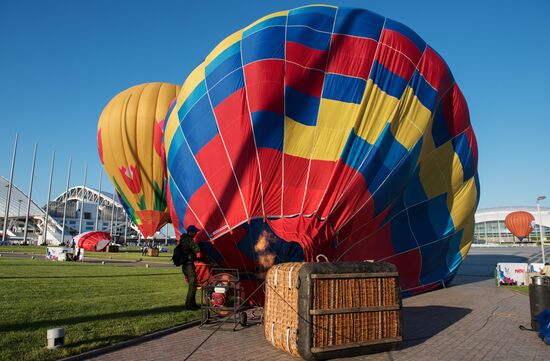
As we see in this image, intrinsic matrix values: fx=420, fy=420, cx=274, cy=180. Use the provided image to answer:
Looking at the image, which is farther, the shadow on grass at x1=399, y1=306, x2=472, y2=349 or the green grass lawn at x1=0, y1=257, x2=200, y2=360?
the shadow on grass at x1=399, y1=306, x2=472, y2=349

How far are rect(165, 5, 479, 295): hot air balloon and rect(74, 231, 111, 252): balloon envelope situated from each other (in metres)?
41.8

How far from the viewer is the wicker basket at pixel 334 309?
5.40m

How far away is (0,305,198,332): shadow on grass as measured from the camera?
698 centimetres

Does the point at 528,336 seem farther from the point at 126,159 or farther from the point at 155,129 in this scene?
the point at 126,159

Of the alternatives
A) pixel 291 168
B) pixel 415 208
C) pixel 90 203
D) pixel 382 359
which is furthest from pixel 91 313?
pixel 90 203

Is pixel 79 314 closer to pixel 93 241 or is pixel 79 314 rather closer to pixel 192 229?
pixel 192 229

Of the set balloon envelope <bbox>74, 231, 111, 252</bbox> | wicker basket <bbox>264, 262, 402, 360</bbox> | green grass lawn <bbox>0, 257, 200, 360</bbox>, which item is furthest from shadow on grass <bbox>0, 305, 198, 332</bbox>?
balloon envelope <bbox>74, 231, 111, 252</bbox>

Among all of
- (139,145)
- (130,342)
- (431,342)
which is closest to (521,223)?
(139,145)

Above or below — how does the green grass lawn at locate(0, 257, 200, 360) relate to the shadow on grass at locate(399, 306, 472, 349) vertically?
above

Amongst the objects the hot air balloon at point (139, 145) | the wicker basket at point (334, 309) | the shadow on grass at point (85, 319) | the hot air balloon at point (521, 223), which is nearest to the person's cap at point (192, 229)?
the shadow on grass at point (85, 319)

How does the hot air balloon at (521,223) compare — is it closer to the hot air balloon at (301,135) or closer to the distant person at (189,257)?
the hot air balloon at (301,135)

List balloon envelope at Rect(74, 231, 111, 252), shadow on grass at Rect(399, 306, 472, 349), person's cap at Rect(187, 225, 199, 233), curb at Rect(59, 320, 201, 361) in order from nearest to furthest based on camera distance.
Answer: curb at Rect(59, 320, 201, 361)
shadow on grass at Rect(399, 306, 472, 349)
person's cap at Rect(187, 225, 199, 233)
balloon envelope at Rect(74, 231, 111, 252)

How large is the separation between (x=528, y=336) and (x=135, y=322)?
269 inches

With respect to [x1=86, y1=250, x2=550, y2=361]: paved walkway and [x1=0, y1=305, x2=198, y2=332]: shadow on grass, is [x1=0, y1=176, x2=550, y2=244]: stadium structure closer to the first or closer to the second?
[x1=0, y1=305, x2=198, y2=332]: shadow on grass
